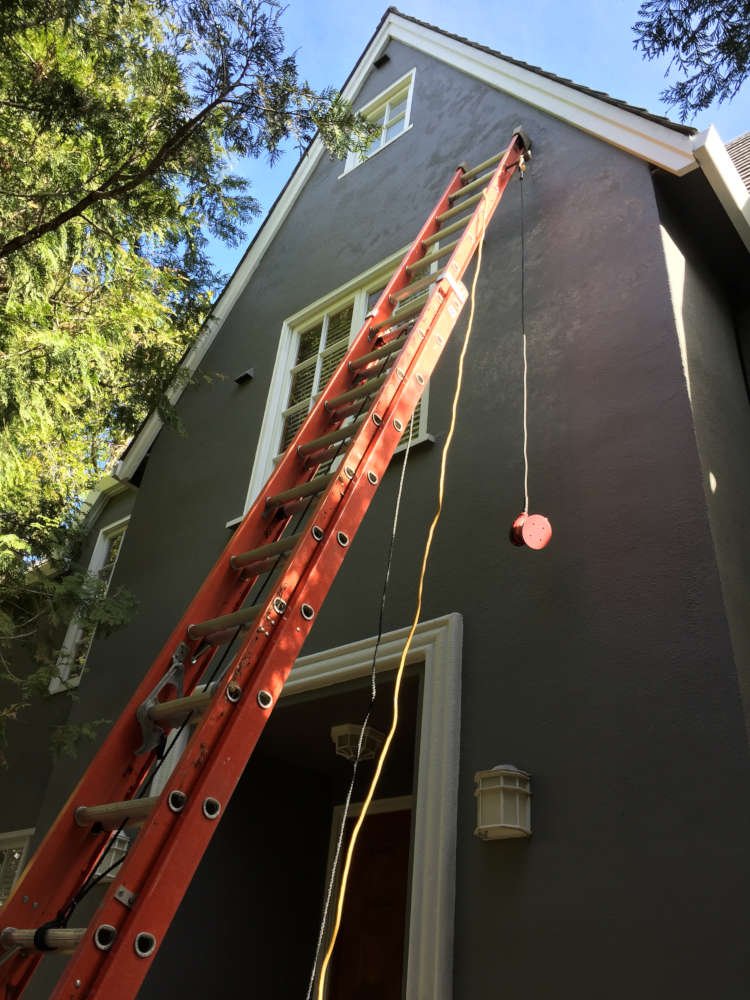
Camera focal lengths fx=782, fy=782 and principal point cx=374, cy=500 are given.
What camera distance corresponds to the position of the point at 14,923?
217 centimetres

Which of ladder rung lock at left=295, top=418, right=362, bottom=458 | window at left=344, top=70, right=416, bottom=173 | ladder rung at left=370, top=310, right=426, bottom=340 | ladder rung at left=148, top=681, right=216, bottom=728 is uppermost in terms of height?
window at left=344, top=70, right=416, bottom=173

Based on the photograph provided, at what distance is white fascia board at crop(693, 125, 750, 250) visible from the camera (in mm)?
4445

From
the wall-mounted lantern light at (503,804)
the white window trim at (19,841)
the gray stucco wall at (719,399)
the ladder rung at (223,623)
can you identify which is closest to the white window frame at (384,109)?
the gray stucco wall at (719,399)

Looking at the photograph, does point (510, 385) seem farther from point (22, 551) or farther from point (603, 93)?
point (22, 551)

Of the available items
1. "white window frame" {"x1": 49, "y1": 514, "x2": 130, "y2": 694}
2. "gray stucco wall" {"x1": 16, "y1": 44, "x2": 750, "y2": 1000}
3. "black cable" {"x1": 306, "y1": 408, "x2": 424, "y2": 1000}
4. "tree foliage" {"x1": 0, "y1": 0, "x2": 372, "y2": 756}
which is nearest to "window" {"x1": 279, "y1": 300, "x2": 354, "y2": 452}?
"gray stucco wall" {"x1": 16, "y1": 44, "x2": 750, "y2": 1000}

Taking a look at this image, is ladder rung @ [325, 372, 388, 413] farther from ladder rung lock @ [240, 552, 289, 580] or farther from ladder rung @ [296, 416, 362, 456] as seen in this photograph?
ladder rung lock @ [240, 552, 289, 580]

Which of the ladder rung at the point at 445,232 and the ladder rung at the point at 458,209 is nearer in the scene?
the ladder rung at the point at 445,232

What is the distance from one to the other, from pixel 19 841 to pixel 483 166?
22.9ft

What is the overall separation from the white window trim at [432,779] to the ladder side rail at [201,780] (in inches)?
51.8

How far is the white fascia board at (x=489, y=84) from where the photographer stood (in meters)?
4.78

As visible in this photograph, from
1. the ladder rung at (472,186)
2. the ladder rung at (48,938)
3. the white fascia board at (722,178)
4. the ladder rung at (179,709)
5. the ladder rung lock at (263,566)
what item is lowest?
the ladder rung at (48,938)

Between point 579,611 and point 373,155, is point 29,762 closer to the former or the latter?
point 579,611

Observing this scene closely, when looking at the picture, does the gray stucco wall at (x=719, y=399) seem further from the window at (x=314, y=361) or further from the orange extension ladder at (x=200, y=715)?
the window at (x=314, y=361)

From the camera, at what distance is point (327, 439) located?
348cm
